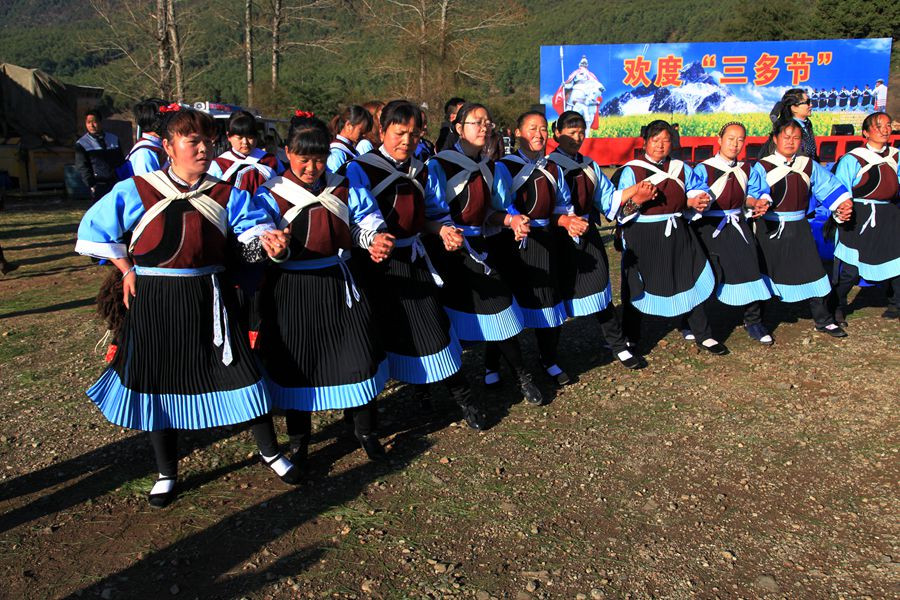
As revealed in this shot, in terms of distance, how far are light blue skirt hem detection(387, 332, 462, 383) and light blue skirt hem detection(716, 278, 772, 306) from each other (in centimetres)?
246

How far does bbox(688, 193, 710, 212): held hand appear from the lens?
16.7ft

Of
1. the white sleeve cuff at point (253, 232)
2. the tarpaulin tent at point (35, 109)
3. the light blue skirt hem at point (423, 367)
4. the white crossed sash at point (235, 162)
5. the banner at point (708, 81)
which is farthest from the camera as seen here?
the banner at point (708, 81)

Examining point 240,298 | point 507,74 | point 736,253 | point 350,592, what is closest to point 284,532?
point 350,592

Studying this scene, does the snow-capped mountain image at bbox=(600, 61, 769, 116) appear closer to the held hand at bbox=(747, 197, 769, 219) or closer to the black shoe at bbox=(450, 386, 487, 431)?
the held hand at bbox=(747, 197, 769, 219)

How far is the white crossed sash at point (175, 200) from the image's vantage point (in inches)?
124

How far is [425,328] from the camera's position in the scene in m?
4.02

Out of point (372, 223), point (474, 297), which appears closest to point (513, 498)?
point (474, 297)

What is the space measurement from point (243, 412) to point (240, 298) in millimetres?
728

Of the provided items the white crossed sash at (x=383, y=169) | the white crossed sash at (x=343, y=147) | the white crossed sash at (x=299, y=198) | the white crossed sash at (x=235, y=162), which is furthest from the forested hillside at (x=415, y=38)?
the white crossed sash at (x=299, y=198)

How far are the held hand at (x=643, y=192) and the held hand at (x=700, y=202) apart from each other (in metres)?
0.41

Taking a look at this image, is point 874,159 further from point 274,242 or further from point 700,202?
point 274,242

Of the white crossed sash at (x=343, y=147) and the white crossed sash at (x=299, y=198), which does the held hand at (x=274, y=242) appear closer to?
the white crossed sash at (x=299, y=198)

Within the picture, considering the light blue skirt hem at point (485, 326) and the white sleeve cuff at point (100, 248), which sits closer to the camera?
the white sleeve cuff at point (100, 248)

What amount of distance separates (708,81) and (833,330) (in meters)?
19.8
